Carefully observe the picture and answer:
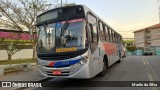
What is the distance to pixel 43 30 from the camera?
9.80 metres

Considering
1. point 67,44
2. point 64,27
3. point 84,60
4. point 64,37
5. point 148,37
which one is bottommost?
point 84,60

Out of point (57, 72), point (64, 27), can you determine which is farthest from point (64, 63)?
point (64, 27)

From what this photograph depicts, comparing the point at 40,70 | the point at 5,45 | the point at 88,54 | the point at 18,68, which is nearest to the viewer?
the point at 88,54

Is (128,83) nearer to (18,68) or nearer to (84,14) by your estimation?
(84,14)

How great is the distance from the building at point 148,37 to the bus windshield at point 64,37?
7340cm

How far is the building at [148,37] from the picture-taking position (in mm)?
85688

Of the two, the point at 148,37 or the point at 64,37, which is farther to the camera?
the point at 148,37

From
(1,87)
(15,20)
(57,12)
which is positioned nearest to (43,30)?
(57,12)

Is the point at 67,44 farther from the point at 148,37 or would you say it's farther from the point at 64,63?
the point at 148,37

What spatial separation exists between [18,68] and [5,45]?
34.6 ft

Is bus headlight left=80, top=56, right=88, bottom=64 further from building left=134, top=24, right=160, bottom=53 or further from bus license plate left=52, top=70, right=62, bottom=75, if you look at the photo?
building left=134, top=24, right=160, bottom=53

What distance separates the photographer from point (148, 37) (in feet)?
304

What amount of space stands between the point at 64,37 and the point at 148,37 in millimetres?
88093

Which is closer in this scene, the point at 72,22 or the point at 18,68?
the point at 72,22
